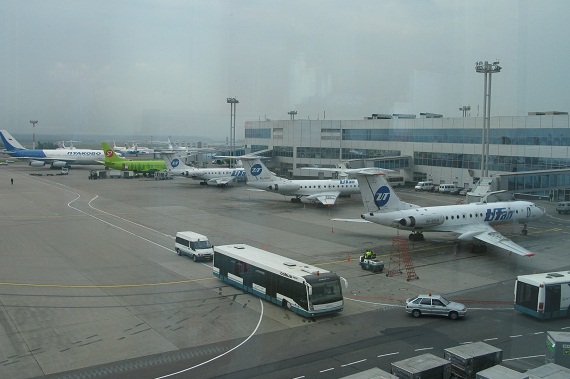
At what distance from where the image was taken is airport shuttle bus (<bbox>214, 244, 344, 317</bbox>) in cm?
1325

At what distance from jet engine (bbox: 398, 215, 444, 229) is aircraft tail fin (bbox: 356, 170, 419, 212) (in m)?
0.73

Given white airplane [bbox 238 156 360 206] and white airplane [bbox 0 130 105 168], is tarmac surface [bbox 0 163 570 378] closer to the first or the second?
white airplane [bbox 238 156 360 206]

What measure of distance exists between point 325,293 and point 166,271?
22.6 feet

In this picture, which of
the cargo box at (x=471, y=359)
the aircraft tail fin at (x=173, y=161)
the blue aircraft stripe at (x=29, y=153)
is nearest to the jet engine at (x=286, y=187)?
the aircraft tail fin at (x=173, y=161)

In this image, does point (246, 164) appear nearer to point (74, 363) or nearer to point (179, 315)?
point (179, 315)

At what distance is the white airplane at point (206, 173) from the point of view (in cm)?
4644

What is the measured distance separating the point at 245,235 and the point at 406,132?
86.6 feet

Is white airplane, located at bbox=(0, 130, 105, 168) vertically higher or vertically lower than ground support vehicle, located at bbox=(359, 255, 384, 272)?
higher

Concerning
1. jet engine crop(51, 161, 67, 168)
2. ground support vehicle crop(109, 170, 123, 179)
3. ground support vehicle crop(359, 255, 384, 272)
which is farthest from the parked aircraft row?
jet engine crop(51, 161, 67, 168)

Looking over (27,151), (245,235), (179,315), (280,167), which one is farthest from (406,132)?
(27,151)

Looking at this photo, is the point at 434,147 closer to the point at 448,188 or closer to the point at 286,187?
the point at 448,188

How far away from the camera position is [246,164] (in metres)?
36.7

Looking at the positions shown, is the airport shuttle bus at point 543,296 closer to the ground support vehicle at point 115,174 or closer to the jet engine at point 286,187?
the jet engine at point 286,187

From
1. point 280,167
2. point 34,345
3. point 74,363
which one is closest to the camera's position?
point 74,363
